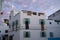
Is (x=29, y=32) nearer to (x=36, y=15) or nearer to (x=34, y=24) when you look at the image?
(x=34, y=24)

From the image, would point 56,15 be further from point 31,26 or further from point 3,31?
point 3,31

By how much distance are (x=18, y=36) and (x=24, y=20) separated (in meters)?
3.73

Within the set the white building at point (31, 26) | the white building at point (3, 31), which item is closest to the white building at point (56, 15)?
the white building at point (31, 26)

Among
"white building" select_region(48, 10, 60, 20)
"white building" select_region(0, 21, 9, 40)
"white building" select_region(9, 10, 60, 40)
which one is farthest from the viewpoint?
"white building" select_region(0, 21, 9, 40)

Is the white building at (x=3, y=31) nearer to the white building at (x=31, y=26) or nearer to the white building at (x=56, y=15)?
the white building at (x=56, y=15)

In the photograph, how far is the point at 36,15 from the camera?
3011 centimetres

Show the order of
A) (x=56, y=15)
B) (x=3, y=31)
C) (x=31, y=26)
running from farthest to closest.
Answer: (x=3, y=31) < (x=56, y=15) < (x=31, y=26)

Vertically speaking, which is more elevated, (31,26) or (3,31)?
(31,26)

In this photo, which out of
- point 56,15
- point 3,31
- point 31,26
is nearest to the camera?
point 31,26

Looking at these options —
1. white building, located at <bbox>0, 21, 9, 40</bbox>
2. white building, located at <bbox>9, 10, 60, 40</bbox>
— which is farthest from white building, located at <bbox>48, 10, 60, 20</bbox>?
white building, located at <bbox>0, 21, 9, 40</bbox>

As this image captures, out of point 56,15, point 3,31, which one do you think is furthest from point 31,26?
point 3,31

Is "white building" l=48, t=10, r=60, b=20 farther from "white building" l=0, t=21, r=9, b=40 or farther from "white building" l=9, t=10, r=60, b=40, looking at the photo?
"white building" l=0, t=21, r=9, b=40

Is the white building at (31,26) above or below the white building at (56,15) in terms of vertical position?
below

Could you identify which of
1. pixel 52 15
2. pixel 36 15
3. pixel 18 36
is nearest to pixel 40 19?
pixel 36 15
